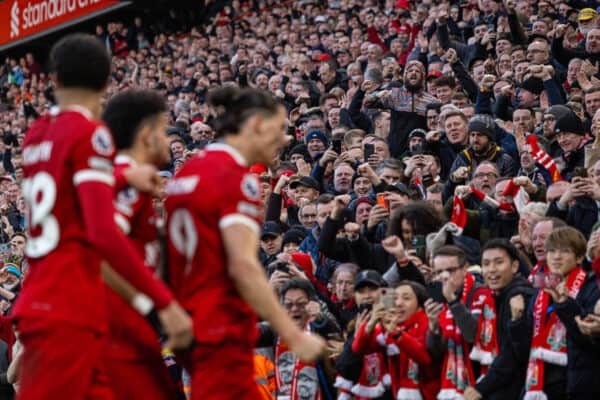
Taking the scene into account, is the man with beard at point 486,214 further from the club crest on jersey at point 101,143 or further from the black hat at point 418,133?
the club crest on jersey at point 101,143

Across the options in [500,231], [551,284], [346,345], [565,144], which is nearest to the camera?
[551,284]

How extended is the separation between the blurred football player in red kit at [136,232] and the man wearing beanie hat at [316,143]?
25.0ft

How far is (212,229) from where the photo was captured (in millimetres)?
4453

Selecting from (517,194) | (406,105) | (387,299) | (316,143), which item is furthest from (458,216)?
(316,143)

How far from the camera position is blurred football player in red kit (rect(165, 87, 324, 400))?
436 cm

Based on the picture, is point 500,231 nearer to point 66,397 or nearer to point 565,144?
point 565,144

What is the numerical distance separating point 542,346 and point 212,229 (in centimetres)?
285

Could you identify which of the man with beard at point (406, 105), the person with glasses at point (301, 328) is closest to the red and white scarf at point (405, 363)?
the person with glasses at point (301, 328)

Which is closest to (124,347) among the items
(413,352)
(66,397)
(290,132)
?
(66,397)

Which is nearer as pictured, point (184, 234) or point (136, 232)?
point (184, 234)

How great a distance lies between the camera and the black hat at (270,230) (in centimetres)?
986

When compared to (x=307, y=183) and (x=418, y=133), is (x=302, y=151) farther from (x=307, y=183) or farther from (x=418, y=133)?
(x=307, y=183)

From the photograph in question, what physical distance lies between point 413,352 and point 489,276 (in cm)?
65

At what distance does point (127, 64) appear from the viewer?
1057 inches
